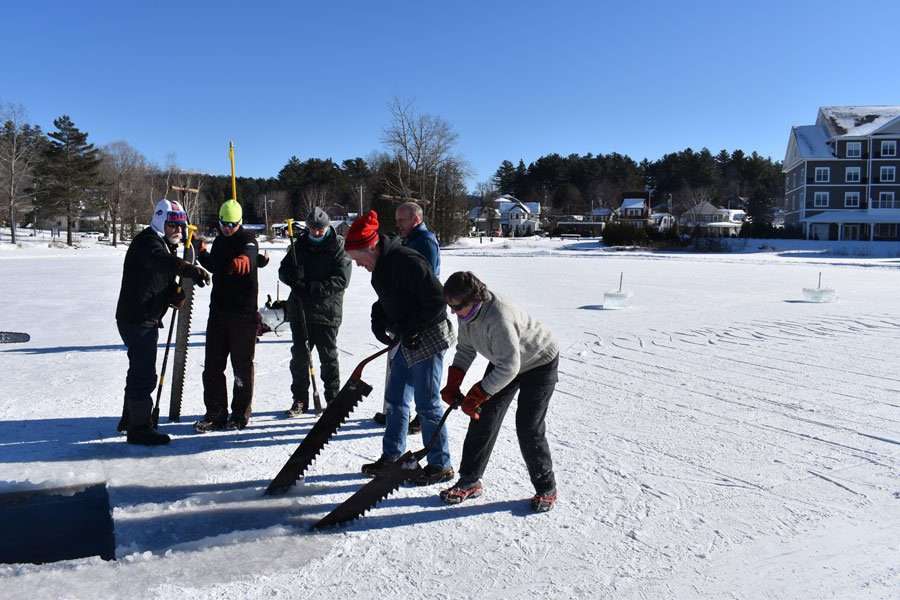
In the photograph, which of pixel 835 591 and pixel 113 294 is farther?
pixel 113 294

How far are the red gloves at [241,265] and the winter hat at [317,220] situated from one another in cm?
72

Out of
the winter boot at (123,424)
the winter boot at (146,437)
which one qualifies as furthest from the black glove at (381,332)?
the winter boot at (123,424)

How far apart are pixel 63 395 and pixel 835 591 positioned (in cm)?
677

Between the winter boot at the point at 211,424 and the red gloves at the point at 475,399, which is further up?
the red gloves at the point at 475,399

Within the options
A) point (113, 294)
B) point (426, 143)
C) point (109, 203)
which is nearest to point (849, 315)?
point (113, 294)

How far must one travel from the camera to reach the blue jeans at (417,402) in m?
→ 4.40

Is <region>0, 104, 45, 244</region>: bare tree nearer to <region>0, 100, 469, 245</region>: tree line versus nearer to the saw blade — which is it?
<region>0, 100, 469, 245</region>: tree line

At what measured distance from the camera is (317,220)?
6.02 meters

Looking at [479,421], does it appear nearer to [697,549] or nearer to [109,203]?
[697,549]

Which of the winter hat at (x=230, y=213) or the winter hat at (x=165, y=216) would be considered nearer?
the winter hat at (x=165, y=216)

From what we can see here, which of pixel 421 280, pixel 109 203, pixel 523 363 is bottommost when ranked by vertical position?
pixel 523 363

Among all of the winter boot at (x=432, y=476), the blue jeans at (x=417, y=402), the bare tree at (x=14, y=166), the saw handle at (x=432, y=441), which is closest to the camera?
the saw handle at (x=432, y=441)

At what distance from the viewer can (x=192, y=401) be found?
22.3ft

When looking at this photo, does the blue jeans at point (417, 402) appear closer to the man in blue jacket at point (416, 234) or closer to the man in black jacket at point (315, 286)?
the man in blue jacket at point (416, 234)
